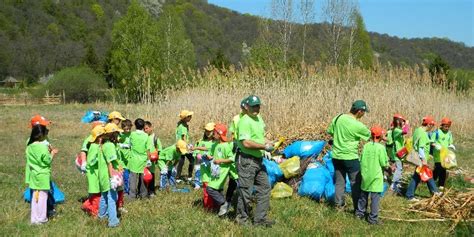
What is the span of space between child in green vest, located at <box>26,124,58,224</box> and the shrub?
125ft

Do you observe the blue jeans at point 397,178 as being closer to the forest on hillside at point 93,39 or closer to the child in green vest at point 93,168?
the child in green vest at point 93,168

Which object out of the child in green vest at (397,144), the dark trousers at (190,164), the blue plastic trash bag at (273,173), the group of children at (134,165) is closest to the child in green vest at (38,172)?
the group of children at (134,165)

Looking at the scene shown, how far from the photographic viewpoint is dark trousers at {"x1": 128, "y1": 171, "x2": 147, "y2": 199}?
340 inches

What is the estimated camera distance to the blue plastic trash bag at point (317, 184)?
28.3 ft

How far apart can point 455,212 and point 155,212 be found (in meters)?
4.27

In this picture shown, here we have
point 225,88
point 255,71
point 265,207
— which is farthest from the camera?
point 225,88

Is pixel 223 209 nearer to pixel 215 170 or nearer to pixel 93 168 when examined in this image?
pixel 215 170

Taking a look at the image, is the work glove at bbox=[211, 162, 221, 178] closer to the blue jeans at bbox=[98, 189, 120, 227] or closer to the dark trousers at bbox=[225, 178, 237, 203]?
the dark trousers at bbox=[225, 178, 237, 203]

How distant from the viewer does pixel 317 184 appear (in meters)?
8.69

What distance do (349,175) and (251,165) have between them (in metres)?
1.88

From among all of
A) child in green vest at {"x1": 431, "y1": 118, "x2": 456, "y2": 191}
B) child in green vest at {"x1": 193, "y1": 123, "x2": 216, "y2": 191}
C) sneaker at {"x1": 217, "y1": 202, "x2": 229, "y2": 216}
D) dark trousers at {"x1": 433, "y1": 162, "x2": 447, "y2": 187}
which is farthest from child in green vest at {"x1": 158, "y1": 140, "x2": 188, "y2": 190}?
dark trousers at {"x1": 433, "y1": 162, "x2": 447, "y2": 187}

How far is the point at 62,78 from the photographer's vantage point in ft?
147

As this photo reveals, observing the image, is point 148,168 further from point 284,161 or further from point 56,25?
point 56,25

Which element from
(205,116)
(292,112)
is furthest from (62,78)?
(292,112)
